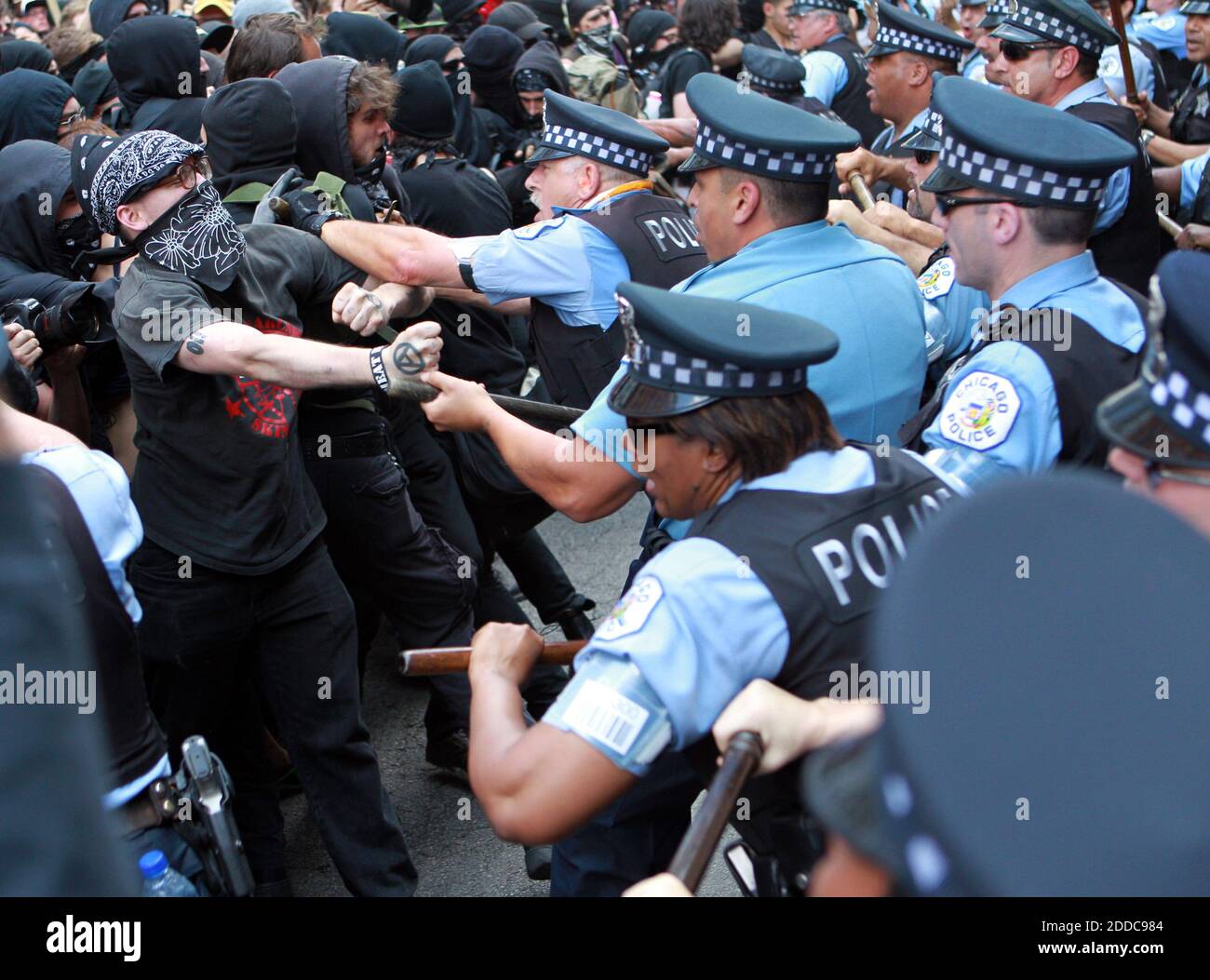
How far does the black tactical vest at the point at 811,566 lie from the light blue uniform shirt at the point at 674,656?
30 millimetres

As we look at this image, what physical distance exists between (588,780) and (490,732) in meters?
0.27

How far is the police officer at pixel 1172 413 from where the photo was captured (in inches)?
68.2

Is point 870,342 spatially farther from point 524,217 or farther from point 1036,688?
point 524,217

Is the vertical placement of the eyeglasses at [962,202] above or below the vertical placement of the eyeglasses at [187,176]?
above

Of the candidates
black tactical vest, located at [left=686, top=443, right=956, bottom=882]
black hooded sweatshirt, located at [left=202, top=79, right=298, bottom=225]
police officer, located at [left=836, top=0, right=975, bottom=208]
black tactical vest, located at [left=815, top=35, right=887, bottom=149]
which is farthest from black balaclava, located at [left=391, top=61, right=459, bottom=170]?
black tactical vest, located at [left=686, top=443, right=956, bottom=882]

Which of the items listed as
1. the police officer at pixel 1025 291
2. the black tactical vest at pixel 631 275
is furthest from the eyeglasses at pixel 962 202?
the black tactical vest at pixel 631 275

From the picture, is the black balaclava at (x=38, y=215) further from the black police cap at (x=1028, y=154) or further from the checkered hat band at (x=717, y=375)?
the black police cap at (x=1028, y=154)

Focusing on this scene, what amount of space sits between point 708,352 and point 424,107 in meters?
3.16

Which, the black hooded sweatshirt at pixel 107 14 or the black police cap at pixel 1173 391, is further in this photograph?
the black hooded sweatshirt at pixel 107 14

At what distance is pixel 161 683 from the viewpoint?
3.49m

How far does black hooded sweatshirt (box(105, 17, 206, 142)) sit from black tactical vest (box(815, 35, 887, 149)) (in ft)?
12.4

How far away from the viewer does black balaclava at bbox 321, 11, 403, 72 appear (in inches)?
244

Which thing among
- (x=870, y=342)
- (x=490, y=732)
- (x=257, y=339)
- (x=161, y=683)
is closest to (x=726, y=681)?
(x=490, y=732)

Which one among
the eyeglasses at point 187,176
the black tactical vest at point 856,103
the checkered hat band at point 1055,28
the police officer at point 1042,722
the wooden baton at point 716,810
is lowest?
the black tactical vest at point 856,103
